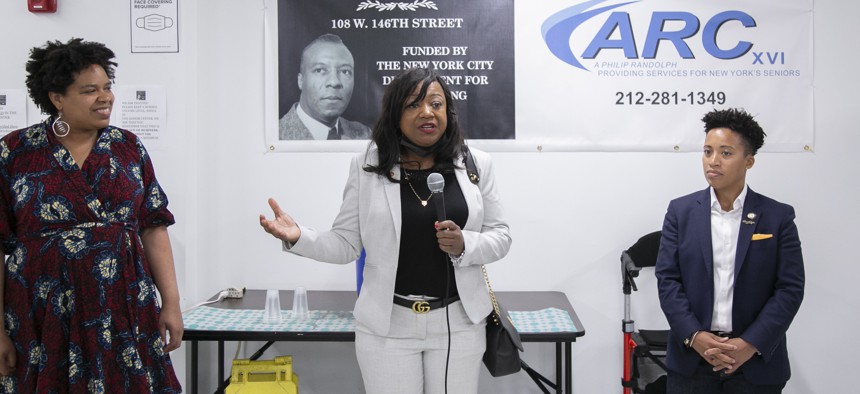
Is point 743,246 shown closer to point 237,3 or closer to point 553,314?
point 553,314

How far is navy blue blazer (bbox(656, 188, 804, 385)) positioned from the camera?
2.12m

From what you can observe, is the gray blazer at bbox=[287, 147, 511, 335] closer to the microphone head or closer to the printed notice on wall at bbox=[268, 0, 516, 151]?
the microphone head

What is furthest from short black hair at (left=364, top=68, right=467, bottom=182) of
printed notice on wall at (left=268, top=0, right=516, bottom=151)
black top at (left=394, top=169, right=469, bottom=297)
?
printed notice on wall at (left=268, top=0, right=516, bottom=151)

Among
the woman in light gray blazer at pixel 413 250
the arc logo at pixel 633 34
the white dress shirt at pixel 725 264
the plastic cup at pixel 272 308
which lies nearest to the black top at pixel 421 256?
the woman in light gray blazer at pixel 413 250

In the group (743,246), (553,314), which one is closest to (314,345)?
(553,314)

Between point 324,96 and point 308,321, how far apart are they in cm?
114

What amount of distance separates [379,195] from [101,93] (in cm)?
95

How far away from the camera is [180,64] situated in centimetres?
306

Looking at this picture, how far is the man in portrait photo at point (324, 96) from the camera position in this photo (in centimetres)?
323

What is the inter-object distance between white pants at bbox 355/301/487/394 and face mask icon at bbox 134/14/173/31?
1974 mm

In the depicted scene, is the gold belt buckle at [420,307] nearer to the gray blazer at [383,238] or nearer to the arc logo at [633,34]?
the gray blazer at [383,238]

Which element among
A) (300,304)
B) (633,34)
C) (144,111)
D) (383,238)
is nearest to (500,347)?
Answer: (383,238)

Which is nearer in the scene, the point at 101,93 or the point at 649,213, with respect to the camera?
the point at 101,93

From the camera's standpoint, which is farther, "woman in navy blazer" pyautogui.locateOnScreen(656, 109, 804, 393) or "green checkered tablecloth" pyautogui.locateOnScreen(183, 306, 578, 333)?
"green checkered tablecloth" pyautogui.locateOnScreen(183, 306, 578, 333)
